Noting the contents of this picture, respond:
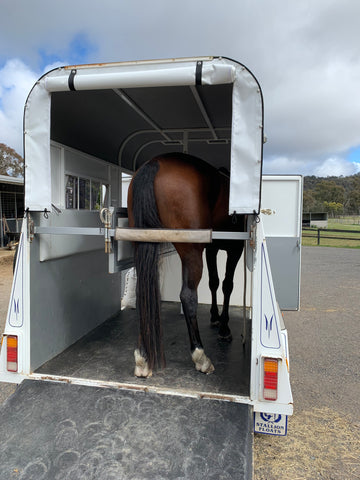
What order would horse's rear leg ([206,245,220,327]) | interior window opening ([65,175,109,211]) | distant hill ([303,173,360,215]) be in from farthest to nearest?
distant hill ([303,173,360,215]) < horse's rear leg ([206,245,220,327]) < interior window opening ([65,175,109,211])

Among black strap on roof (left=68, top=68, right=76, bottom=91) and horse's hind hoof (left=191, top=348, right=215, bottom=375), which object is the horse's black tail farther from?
black strap on roof (left=68, top=68, right=76, bottom=91)

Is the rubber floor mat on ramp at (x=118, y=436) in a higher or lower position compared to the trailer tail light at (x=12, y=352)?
lower

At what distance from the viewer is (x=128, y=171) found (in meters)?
3.98

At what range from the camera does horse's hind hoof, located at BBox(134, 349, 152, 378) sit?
2.25 m

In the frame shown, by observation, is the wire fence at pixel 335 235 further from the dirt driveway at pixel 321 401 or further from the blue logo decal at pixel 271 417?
the blue logo decal at pixel 271 417

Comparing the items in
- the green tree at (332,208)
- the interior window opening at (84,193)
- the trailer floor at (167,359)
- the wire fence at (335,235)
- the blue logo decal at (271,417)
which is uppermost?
the green tree at (332,208)

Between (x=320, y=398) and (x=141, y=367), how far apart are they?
1644 millimetres

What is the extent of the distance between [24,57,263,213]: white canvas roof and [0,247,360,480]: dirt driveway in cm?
160

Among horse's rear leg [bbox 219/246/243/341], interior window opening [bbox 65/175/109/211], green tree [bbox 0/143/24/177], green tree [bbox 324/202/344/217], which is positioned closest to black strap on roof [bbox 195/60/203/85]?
interior window opening [bbox 65/175/109/211]

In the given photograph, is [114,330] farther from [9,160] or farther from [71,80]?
[9,160]

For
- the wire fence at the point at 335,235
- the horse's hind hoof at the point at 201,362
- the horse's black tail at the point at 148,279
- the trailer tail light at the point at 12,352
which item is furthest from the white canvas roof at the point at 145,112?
the wire fence at the point at 335,235

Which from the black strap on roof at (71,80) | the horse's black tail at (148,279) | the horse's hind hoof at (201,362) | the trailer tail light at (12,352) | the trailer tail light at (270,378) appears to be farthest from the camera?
the horse's hind hoof at (201,362)

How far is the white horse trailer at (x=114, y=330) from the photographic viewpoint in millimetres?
1630

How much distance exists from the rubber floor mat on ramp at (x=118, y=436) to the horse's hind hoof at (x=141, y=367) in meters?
0.30
